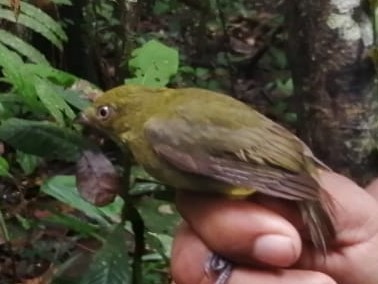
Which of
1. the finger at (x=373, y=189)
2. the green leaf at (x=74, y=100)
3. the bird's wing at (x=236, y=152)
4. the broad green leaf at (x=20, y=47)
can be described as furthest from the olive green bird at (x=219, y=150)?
the broad green leaf at (x=20, y=47)

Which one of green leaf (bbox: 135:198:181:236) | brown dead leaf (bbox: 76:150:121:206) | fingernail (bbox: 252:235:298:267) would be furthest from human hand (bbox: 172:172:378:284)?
green leaf (bbox: 135:198:181:236)

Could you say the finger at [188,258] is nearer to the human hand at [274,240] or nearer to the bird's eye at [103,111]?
the human hand at [274,240]

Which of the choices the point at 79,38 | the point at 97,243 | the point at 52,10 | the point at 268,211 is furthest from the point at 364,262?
the point at 79,38

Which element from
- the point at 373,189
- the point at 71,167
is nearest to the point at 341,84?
the point at 373,189

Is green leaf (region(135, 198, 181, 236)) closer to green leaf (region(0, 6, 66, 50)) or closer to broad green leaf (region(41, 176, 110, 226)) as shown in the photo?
broad green leaf (region(41, 176, 110, 226))

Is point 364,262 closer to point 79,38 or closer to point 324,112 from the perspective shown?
point 324,112

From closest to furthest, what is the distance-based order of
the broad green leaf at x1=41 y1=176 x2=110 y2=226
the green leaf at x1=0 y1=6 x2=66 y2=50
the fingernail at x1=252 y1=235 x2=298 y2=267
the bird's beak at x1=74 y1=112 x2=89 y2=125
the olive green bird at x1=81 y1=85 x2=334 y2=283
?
the fingernail at x1=252 y1=235 x2=298 y2=267 < the olive green bird at x1=81 y1=85 x2=334 y2=283 < the bird's beak at x1=74 y1=112 x2=89 y2=125 < the broad green leaf at x1=41 y1=176 x2=110 y2=226 < the green leaf at x1=0 y1=6 x2=66 y2=50
